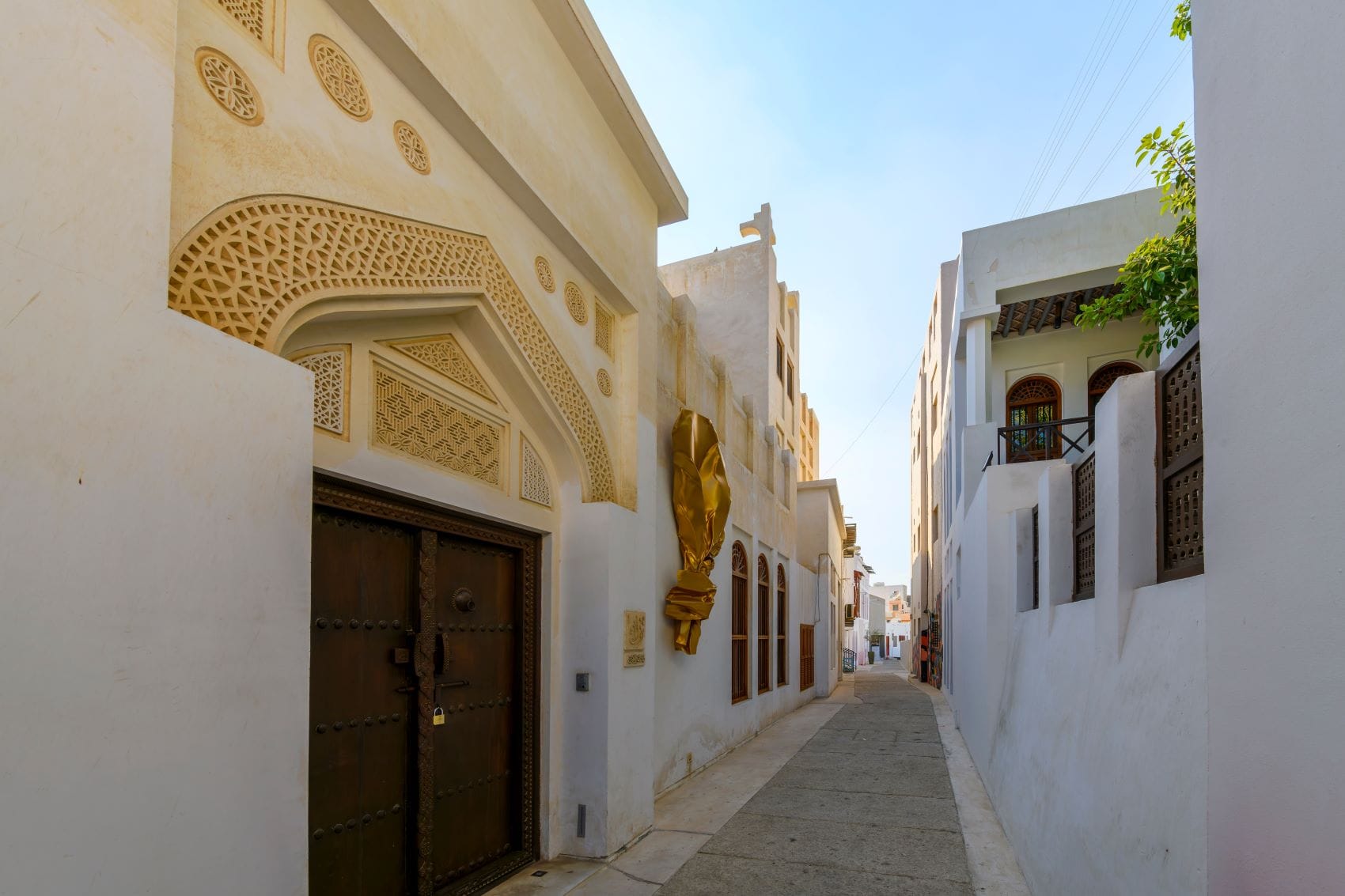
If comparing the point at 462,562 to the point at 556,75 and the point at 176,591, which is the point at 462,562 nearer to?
the point at 176,591

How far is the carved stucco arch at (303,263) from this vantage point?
8.46 ft

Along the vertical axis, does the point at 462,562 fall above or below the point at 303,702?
above

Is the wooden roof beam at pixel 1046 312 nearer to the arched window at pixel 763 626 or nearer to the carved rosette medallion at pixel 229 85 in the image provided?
the arched window at pixel 763 626

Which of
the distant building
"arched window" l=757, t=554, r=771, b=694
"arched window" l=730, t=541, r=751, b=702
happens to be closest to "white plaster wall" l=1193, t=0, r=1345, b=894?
"arched window" l=730, t=541, r=751, b=702

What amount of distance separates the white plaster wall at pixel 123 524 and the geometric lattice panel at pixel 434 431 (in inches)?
43.4

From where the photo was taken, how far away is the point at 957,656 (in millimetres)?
13008

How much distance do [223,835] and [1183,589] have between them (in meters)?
3.10

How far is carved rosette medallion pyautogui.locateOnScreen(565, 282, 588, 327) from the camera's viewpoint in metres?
5.29

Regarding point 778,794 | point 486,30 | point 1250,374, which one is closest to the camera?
point 1250,374

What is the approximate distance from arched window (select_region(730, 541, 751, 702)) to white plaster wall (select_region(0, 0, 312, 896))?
7787mm

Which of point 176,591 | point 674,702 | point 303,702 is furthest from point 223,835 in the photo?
point 674,702

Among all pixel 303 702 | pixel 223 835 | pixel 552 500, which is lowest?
pixel 223 835

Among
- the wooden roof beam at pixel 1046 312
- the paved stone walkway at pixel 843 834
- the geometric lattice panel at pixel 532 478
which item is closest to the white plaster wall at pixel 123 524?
the geometric lattice panel at pixel 532 478

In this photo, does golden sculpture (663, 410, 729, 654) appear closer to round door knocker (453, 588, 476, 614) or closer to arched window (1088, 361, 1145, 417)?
round door knocker (453, 588, 476, 614)
